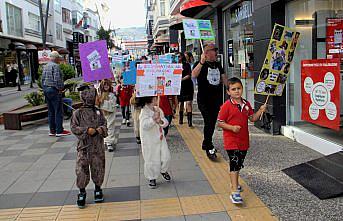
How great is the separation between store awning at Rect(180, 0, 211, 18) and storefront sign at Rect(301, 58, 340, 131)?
20.7 feet

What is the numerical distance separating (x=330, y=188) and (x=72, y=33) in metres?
61.8

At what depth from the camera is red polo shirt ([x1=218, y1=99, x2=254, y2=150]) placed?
4391mm

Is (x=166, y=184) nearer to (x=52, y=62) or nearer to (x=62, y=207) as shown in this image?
(x=62, y=207)

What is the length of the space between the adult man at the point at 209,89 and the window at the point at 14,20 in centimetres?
3014

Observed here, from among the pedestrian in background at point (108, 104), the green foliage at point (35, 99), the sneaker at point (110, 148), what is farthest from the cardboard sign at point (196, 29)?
the green foliage at point (35, 99)

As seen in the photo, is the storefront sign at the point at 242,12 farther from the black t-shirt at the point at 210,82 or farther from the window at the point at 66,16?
the window at the point at 66,16

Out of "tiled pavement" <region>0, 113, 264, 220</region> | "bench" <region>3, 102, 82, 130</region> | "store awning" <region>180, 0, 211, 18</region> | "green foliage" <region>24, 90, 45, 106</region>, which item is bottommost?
"tiled pavement" <region>0, 113, 264, 220</region>

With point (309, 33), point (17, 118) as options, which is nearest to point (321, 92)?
point (309, 33)

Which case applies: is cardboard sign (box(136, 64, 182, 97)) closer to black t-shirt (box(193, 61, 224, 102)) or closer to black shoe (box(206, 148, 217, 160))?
black t-shirt (box(193, 61, 224, 102))

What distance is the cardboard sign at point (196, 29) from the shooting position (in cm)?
809

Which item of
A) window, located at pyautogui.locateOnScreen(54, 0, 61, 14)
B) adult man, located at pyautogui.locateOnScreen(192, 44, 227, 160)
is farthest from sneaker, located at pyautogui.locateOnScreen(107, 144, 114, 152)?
window, located at pyautogui.locateOnScreen(54, 0, 61, 14)

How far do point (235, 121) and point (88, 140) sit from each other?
68.4 inches

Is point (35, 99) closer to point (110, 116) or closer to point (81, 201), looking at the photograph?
point (110, 116)

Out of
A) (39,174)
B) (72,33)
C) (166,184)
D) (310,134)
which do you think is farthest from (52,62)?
(72,33)
